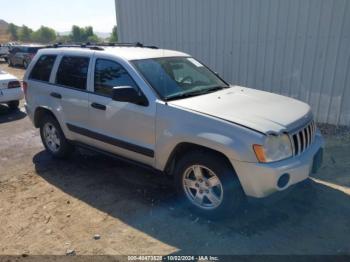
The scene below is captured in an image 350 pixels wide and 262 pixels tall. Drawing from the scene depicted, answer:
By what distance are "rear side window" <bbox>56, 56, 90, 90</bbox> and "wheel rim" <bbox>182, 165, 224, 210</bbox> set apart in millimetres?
2018

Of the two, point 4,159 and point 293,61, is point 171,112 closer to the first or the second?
point 4,159

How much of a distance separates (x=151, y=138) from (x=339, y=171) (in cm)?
283

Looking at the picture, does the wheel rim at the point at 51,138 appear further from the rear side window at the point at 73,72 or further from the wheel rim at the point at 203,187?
the wheel rim at the point at 203,187

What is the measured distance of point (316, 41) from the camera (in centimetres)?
642

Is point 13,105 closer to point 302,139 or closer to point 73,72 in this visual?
point 73,72

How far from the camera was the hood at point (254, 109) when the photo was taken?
3.23 metres

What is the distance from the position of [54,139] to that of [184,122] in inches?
113

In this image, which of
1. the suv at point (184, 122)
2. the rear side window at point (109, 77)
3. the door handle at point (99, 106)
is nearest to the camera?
the suv at point (184, 122)

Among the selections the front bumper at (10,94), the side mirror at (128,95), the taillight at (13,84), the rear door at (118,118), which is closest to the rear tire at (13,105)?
the front bumper at (10,94)

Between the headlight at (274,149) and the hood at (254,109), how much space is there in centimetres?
8

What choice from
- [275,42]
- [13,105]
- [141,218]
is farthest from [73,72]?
[13,105]

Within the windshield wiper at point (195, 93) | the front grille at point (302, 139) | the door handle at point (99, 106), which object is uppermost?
the windshield wiper at point (195, 93)

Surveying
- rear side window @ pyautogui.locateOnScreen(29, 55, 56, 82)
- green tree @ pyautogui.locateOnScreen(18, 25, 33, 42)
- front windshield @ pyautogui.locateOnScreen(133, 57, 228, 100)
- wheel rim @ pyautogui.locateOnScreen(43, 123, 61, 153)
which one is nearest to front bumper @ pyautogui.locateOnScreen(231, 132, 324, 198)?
front windshield @ pyautogui.locateOnScreen(133, 57, 228, 100)

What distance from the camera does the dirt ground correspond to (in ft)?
10.4
